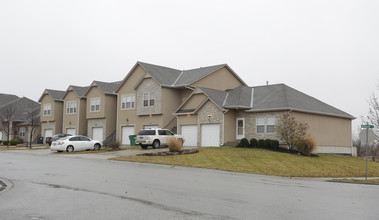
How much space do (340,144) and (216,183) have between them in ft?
84.8

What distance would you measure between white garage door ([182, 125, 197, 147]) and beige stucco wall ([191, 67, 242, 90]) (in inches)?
181

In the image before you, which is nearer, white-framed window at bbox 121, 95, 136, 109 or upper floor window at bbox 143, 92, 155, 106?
upper floor window at bbox 143, 92, 155, 106

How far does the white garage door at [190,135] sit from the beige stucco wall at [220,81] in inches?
181

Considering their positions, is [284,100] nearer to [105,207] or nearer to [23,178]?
[23,178]

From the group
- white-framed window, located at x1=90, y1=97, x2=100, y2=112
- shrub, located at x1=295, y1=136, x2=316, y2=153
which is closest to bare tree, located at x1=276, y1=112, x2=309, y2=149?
shrub, located at x1=295, y1=136, x2=316, y2=153

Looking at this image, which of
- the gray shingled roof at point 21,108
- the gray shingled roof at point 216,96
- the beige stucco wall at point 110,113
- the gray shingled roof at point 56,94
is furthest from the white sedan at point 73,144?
the gray shingled roof at point 21,108

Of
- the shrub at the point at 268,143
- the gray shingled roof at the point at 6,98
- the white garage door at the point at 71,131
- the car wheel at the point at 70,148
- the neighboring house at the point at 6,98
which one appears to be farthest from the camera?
the gray shingled roof at the point at 6,98

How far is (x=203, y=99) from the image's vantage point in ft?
116

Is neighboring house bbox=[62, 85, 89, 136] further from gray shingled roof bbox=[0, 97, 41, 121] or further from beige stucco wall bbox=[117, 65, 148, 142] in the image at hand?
gray shingled roof bbox=[0, 97, 41, 121]

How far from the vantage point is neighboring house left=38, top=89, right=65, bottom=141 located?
170 ft

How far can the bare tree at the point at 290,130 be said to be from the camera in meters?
30.6

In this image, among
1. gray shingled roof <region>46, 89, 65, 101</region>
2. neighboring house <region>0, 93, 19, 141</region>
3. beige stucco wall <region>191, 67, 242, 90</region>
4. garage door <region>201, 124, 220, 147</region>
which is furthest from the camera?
neighboring house <region>0, 93, 19, 141</region>

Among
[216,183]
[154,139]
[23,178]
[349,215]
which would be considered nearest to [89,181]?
[23,178]

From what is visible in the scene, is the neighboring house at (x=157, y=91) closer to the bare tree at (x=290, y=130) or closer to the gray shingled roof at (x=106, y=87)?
the gray shingled roof at (x=106, y=87)
